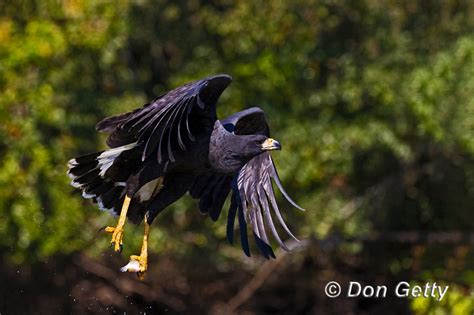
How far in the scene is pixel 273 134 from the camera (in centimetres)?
1223

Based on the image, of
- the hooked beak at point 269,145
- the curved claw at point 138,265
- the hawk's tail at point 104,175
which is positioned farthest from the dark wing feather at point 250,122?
the curved claw at point 138,265

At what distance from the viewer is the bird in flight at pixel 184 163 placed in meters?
7.93

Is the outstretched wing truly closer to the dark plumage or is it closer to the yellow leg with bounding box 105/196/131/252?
the dark plumage

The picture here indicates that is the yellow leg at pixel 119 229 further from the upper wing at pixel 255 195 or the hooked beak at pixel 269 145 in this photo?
the hooked beak at pixel 269 145

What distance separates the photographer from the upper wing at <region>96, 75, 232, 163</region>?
25.7 feet

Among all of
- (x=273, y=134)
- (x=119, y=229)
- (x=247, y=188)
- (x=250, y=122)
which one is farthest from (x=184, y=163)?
(x=273, y=134)

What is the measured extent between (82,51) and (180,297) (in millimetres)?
2999

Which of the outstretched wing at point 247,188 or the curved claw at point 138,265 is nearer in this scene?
the curved claw at point 138,265

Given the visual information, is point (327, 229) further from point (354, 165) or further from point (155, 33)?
point (155, 33)

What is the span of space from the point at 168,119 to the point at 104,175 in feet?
3.32

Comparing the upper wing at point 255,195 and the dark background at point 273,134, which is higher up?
the dark background at point 273,134

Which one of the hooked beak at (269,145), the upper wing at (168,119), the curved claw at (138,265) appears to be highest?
the upper wing at (168,119)

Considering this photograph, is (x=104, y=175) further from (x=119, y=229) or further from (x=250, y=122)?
(x=250, y=122)

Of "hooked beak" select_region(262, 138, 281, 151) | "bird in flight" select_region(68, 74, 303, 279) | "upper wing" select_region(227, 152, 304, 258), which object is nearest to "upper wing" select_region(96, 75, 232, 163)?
"bird in flight" select_region(68, 74, 303, 279)
